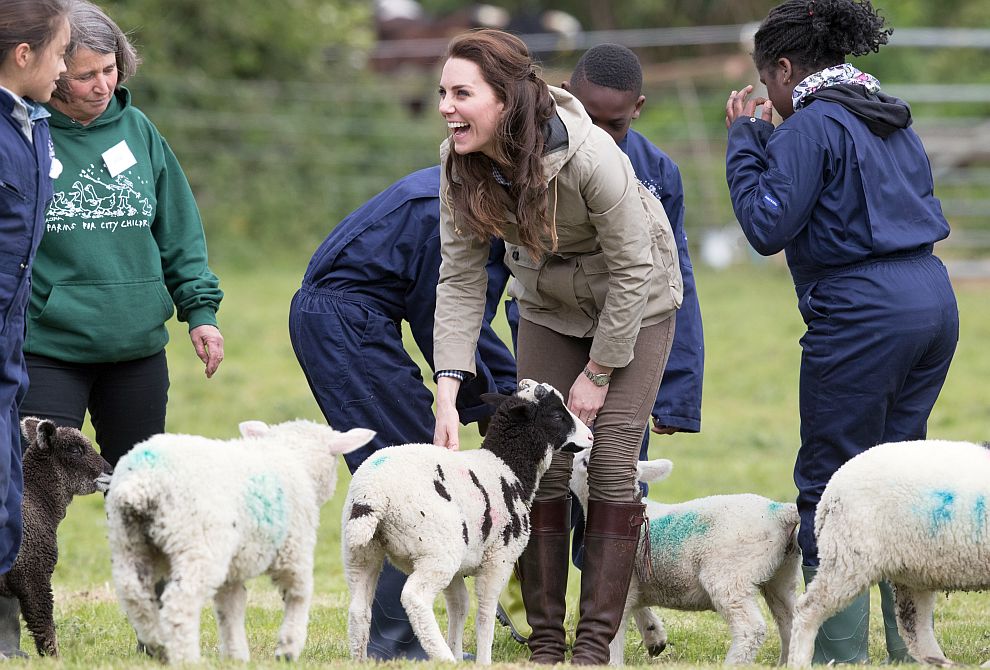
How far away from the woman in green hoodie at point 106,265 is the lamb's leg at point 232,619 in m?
1.20

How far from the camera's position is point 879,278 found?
4.84 meters

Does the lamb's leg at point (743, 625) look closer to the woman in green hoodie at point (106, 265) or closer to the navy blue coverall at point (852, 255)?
the navy blue coverall at point (852, 255)

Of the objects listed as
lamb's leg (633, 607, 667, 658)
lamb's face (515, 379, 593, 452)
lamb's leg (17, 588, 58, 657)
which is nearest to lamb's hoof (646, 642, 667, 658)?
lamb's leg (633, 607, 667, 658)

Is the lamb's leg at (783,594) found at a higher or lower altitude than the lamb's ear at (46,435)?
lower

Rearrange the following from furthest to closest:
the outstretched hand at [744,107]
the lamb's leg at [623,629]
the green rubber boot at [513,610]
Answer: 1. the green rubber boot at [513,610]
2. the outstretched hand at [744,107]
3. the lamb's leg at [623,629]

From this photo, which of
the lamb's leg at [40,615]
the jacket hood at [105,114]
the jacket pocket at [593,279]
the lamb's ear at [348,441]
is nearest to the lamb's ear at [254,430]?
the lamb's ear at [348,441]

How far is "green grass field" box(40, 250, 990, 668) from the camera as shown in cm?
557

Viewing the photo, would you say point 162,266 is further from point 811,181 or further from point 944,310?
point 944,310

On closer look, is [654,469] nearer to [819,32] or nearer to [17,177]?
[819,32]

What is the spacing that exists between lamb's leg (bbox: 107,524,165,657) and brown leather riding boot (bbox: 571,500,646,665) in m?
1.66

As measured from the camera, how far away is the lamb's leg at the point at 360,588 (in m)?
4.53

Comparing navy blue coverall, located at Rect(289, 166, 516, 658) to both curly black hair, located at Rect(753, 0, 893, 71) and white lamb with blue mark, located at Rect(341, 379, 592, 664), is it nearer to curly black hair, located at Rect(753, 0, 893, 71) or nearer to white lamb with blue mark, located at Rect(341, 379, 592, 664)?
white lamb with blue mark, located at Rect(341, 379, 592, 664)

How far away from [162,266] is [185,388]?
7.65 meters

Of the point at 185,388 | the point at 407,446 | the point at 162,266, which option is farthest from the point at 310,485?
the point at 185,388
